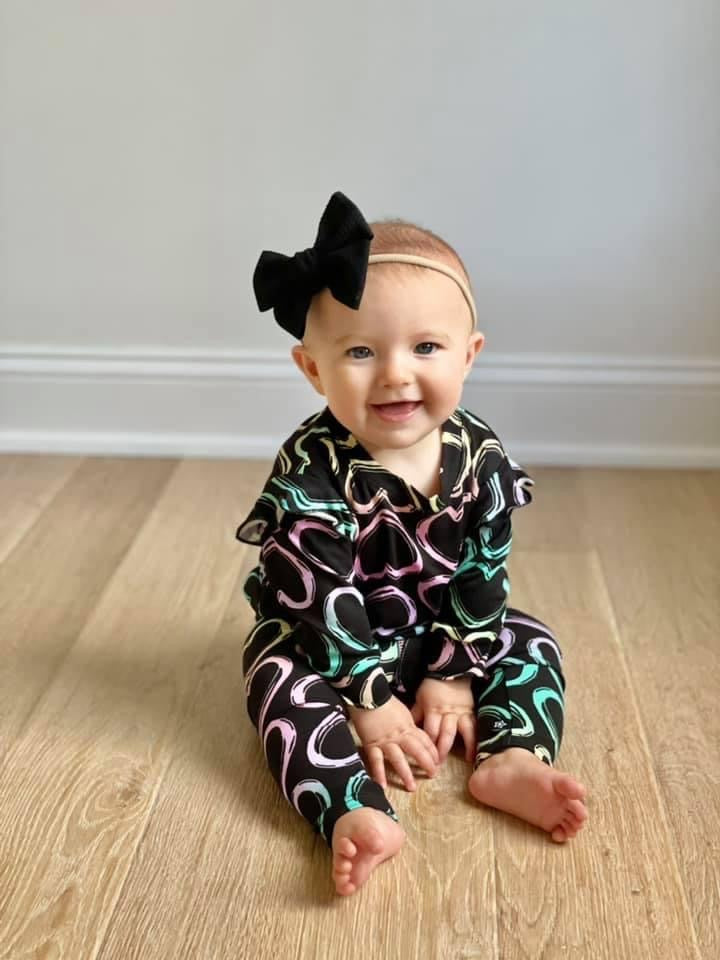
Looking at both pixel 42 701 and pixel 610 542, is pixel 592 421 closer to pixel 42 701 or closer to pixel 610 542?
pixel 610 542

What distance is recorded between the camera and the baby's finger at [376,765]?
1.05m

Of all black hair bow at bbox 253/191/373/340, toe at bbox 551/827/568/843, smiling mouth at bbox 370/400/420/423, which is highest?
black hair bow at bbox 253/191/373/340

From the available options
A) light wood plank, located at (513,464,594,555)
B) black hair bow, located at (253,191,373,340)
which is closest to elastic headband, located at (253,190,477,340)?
black hair bow, located at (253,191,373,340)

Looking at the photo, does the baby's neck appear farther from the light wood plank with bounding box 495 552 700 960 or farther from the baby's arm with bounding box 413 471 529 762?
the light wood plank with bounding box 495 552 700 960

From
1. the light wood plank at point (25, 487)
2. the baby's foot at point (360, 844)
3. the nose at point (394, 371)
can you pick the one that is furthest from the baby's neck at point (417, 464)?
the light wood plank at point (25, 487)

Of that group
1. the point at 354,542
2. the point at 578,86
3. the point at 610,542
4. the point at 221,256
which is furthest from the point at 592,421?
the point at 354,542

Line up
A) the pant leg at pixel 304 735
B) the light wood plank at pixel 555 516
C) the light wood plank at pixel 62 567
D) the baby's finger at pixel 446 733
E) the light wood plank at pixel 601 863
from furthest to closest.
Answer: the light wood plank at pixel 555 516 < the light wood plank at pixel 62 567 < the baby's finger at pixel 446 733 < the pant leg at pixel 304 735 < the light wood plank at pixel 601 863

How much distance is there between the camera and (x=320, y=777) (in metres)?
1.00

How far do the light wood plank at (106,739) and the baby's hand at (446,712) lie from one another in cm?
26

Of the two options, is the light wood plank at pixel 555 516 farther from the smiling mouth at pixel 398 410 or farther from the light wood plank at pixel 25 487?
the light wood plank at pixel 25 487

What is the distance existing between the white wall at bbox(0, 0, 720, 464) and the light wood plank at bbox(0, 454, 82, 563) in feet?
0.19

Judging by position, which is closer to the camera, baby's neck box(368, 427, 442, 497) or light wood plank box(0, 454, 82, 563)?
baby's neck box(368, 427, 442, 497)

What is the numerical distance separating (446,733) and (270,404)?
0.86 m

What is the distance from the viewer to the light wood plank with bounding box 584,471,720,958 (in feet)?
3.28
